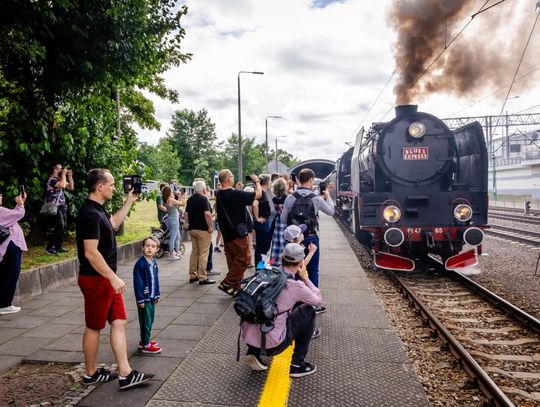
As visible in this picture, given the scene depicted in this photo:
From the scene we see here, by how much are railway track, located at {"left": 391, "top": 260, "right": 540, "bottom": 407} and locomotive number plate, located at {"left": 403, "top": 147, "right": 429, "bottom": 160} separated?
102 inches

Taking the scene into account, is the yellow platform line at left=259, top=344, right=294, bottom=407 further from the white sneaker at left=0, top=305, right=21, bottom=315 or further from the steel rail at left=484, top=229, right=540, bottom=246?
the steel rail at left=484, top=229, right=540, bottom=246

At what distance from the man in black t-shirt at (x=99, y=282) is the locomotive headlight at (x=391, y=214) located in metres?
5.93

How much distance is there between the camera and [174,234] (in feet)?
33.7

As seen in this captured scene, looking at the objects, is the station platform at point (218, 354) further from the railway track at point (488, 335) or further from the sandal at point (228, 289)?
the railway track at point (488, 335)

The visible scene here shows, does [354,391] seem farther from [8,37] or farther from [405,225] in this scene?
[8,37]

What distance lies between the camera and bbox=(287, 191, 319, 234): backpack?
5.46m

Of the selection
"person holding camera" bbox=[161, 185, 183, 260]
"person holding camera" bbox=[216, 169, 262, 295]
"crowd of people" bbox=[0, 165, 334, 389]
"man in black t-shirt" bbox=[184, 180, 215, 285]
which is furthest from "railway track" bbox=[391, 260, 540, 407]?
"person holding camera" bbox=[161, 185, 183, 260]

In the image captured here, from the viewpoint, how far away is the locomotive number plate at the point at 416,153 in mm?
9031

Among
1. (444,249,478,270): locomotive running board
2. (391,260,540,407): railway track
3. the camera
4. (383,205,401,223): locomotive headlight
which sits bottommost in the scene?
(391,260,540,407): railway track

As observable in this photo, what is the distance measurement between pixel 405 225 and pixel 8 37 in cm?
770

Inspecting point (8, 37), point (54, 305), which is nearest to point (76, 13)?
point (8, 37)

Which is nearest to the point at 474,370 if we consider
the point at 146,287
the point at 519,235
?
the point at 146,287


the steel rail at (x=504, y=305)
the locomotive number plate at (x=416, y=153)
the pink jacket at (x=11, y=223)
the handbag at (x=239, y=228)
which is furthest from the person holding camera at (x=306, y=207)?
the locomotive number plate at (x=416, y=153)

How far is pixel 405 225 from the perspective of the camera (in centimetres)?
854
